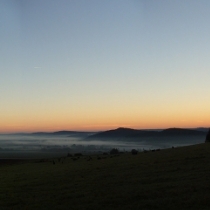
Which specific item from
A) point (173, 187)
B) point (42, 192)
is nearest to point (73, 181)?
point (42, 192)

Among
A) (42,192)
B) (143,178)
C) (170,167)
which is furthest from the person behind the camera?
(170,167)

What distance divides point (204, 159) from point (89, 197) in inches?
478

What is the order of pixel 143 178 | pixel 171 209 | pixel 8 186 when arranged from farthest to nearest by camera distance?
pixel 8 186
pixel 143 178
pixel 171 209

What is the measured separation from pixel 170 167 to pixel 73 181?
662 cm

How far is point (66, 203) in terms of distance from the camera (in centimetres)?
1588

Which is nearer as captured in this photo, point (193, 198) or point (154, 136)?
point (193, 198)

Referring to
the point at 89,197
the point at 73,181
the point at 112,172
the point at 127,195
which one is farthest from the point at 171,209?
the point at 112,172

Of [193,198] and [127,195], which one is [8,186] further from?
[193,198]

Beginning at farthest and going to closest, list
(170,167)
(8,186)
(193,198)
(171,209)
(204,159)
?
(204,159) < (170,167) < (8,186) < (193,198) < (171,209)

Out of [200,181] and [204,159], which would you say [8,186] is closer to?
[200,181]

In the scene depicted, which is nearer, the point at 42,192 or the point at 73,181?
the point at 42,192

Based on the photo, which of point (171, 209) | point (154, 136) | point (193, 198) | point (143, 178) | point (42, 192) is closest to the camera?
point (171, 209)

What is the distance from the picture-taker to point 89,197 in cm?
1661

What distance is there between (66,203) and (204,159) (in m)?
13.3
